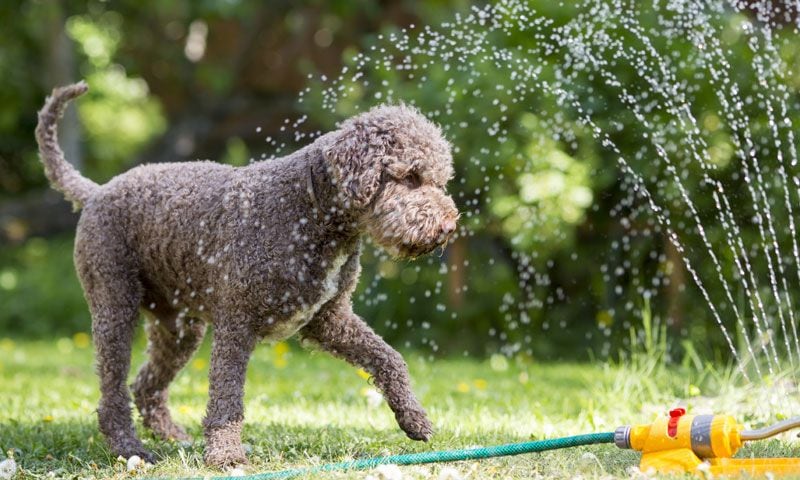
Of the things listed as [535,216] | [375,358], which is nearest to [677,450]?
[375,358]

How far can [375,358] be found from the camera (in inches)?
142

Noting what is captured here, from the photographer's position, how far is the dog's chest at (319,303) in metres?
3.45

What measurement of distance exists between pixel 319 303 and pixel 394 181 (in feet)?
1.68

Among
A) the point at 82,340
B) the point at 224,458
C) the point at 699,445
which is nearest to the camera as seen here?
the point at 699,445

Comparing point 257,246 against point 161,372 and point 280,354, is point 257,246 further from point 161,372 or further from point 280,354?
point 280,354

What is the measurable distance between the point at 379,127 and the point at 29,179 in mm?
9915

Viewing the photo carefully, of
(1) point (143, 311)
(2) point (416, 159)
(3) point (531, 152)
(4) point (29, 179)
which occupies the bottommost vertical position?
(1) point (143, 311)

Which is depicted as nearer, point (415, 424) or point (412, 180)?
point (412, 180)

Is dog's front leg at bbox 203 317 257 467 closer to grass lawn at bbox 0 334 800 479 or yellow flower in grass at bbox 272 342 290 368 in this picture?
grass lawn at bbox 0 334 800 479

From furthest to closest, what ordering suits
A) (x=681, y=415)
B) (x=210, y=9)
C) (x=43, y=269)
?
1. (x=43, y=269)
2. (x=210, y=9)
3. (x=681, y=415)

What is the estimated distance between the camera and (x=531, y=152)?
6.11 m

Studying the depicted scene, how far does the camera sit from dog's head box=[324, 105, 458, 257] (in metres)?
3.24

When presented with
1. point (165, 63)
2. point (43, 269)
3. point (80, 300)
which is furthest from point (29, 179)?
point (80, 300)

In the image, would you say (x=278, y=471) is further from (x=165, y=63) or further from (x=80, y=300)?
(x=165, y=63)
